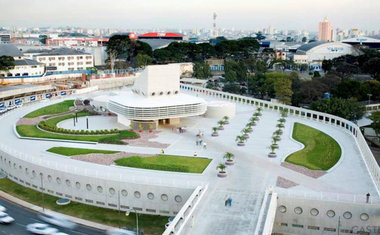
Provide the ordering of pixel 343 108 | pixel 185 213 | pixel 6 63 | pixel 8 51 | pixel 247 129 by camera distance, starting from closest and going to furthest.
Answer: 1. pixel 185 213
2. pixel 247 129
3. pixel 343 108
4. pixel 6 63
5. pixel 8 51

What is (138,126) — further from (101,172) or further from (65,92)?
(65,92)


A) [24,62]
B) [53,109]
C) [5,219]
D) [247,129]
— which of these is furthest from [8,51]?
[5,219]

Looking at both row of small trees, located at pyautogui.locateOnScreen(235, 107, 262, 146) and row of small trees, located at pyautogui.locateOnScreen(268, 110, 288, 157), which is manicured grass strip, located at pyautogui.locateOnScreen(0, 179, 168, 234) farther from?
row of small trees, located at pyautogui.locateOnScreen(235, 107, 262, 146)

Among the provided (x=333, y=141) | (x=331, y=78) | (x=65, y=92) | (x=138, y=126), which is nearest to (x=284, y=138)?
(x=333, y=141)

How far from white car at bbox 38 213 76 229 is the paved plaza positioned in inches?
219

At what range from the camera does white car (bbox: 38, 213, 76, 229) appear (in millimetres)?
34219

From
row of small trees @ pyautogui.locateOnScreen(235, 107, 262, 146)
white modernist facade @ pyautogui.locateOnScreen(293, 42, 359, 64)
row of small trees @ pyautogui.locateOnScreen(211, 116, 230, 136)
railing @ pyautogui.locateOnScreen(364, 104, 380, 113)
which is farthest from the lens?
white modernist facade @ pyautogui.locateOnScreen(293, 42, 359, 64)

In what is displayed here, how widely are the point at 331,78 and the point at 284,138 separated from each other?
43.3 meters

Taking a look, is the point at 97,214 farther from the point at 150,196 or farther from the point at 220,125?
the point at 220,125

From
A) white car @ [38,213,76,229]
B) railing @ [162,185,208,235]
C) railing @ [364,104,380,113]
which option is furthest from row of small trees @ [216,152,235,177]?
railing @ [364,104,380,113]

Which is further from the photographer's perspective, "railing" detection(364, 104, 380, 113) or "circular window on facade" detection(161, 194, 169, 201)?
"railing" detection(364, 104, 380, 113)

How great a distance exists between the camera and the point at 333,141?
50219 millimetres

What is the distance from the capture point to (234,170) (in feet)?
132

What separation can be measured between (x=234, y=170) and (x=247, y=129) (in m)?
13.5
